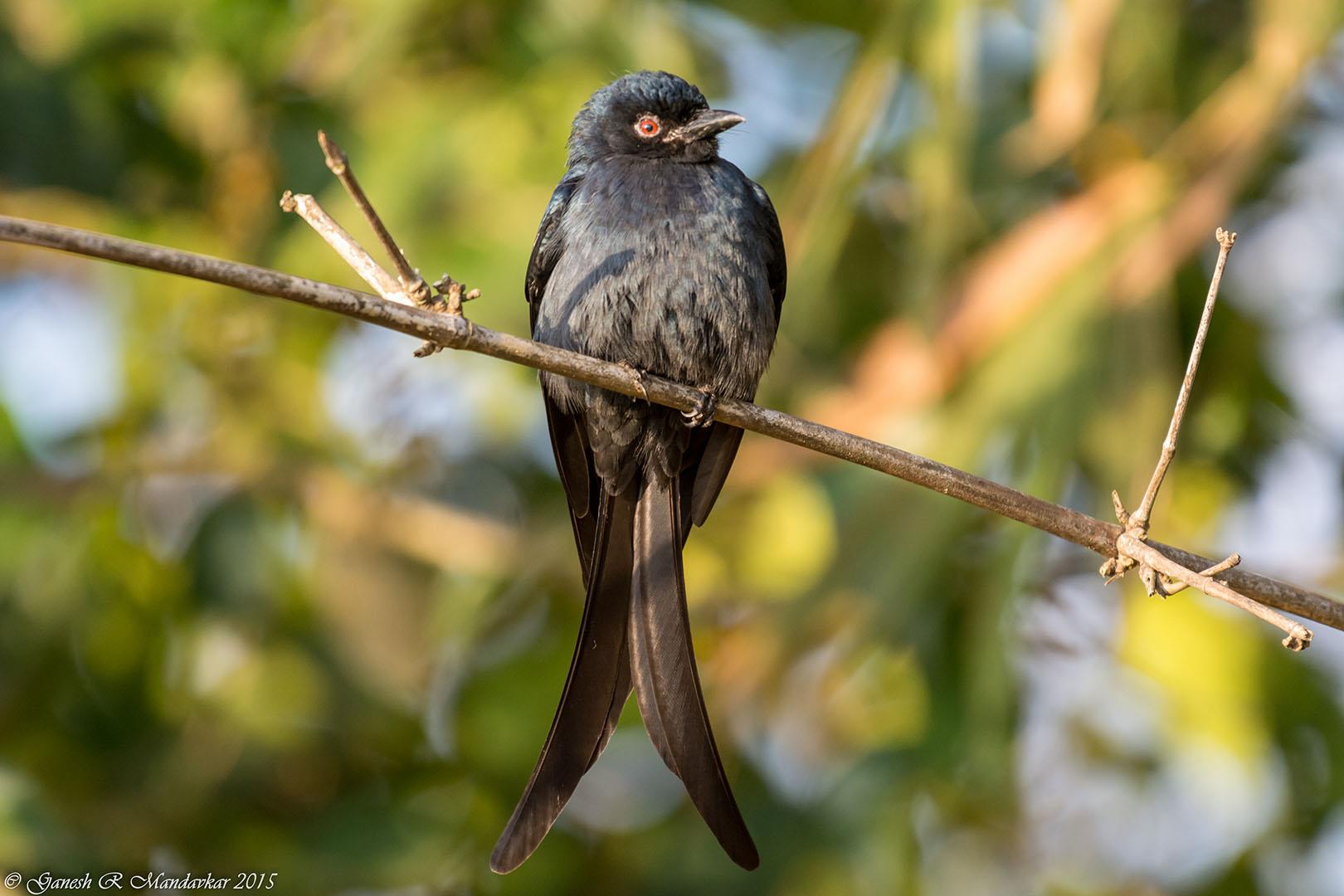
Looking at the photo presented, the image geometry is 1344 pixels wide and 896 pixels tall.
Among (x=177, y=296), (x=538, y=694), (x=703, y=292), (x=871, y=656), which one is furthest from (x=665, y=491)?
(x=177, y=296)

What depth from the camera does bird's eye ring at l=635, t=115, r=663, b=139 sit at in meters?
3.75

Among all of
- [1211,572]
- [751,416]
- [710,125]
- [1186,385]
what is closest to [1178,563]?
[1211,572]

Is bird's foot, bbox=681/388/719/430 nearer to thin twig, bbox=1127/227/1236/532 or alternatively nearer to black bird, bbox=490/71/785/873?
black bird, bbox=490/71/785/873

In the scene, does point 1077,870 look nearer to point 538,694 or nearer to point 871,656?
point 871,656

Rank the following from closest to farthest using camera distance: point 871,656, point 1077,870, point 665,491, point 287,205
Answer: point 287,205, point 665,491, point 871,656, point 1077,870

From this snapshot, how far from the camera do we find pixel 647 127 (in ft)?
12.3

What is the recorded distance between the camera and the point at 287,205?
214 cm

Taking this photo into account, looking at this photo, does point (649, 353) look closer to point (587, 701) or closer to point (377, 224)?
point (587, 701)

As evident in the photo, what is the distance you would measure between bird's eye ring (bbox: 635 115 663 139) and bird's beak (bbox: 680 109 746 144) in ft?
0.24

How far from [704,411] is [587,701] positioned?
63 cm

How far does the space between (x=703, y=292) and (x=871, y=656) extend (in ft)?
4.39

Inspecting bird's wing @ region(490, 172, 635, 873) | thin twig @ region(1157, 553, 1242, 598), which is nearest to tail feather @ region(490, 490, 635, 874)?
bird's wing @ region(490, 172, 635, 873)

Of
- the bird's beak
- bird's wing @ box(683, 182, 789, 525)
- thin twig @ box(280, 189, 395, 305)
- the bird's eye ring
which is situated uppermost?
the bird's eye ring

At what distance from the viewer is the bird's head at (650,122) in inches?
146
